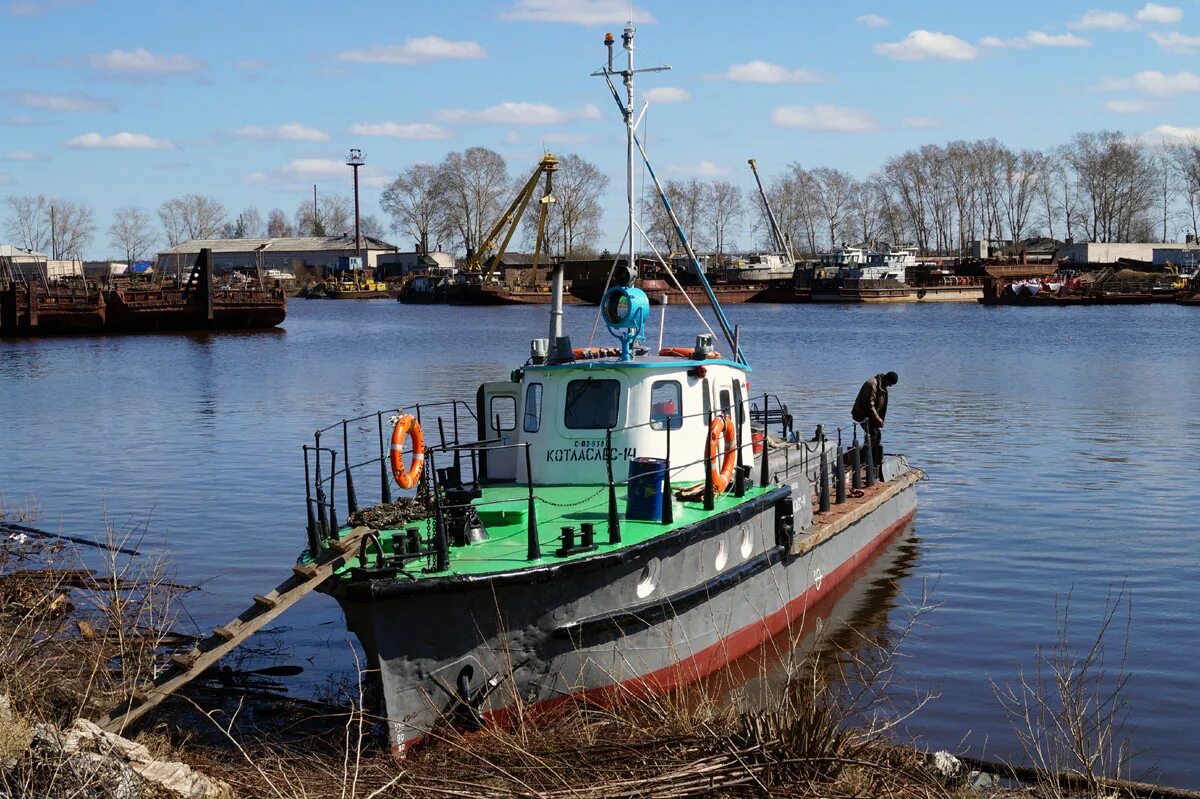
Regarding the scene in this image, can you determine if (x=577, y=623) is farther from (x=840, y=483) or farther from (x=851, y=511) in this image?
(x=840, y=483)

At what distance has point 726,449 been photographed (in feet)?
44.9

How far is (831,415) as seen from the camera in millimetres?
32250

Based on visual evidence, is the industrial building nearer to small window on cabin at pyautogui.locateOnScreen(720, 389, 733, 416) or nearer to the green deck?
small window on cabin at pyautogui.locateOnScreen(720, 389, 733, 416)

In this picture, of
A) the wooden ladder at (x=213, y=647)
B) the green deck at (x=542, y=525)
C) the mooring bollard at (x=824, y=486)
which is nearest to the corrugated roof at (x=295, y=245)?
the mooring bollard at (x=824, y=486)

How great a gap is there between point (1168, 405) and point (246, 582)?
2677 cm

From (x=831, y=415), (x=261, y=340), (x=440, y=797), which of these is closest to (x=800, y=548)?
(x=440, y=797)

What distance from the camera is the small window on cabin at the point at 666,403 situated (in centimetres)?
1410

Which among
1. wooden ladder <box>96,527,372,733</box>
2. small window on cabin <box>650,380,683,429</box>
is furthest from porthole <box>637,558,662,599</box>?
wooden ladder <box>96,527,372,733</box>

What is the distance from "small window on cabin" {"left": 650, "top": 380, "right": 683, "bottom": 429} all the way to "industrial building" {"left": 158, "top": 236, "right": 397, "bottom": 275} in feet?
454

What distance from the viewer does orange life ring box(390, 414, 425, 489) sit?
12484mm

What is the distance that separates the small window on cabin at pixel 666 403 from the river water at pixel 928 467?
3705 mm

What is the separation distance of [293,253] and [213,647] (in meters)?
147

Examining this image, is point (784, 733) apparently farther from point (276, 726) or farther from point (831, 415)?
point (831, 415)

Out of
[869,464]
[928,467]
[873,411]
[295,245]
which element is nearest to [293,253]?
[295,245]
